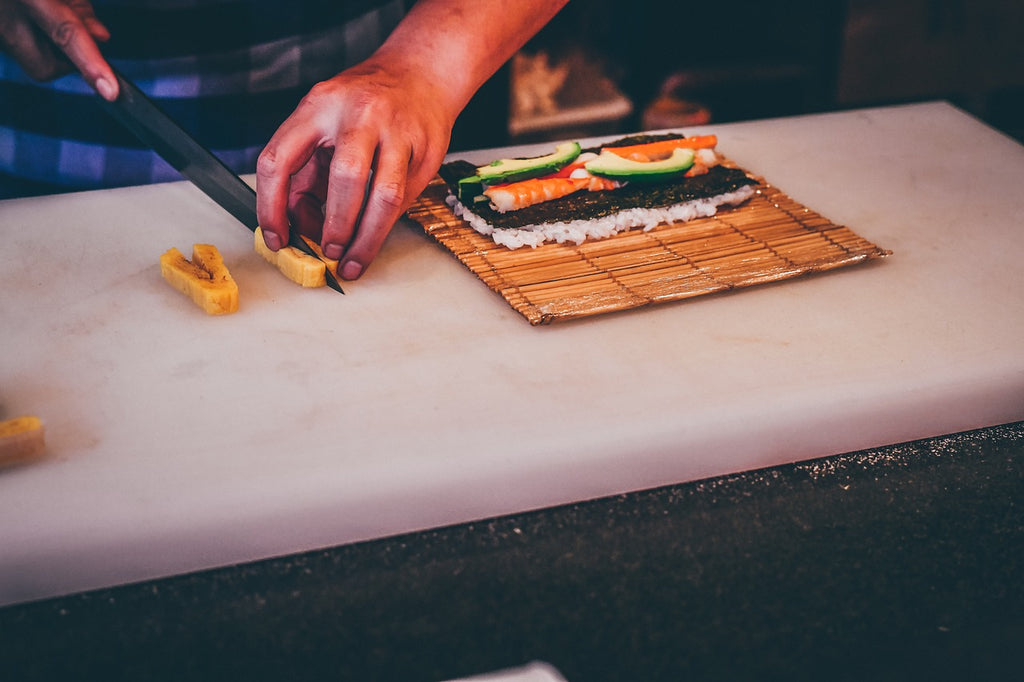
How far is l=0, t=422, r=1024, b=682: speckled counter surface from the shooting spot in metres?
0.94

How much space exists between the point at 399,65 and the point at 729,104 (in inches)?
→ 91.7

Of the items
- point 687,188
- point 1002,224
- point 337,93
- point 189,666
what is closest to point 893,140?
point 1002,224

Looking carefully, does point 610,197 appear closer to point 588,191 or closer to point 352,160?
point 588,191

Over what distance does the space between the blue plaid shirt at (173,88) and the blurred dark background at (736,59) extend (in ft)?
4.84

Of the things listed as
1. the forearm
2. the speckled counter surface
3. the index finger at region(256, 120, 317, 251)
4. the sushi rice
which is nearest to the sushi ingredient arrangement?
the sushi rice

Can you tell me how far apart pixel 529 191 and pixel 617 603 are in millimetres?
651

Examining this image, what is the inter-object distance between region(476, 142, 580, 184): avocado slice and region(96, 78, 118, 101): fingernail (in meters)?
0.50

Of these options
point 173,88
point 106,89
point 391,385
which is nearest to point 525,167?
point 391,385

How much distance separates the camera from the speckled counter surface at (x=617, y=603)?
94cm

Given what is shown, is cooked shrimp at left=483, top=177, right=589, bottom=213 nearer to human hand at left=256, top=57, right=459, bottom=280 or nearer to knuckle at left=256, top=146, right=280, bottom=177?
human hand at left=256, top=57, right=459, bottom=280

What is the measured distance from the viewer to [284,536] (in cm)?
101

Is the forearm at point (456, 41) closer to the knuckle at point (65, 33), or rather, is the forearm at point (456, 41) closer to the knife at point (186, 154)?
the knife at point (186, 154)

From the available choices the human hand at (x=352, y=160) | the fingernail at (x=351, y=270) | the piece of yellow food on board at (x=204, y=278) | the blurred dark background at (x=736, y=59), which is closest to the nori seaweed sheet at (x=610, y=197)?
the human hand at (x=352, y=160)

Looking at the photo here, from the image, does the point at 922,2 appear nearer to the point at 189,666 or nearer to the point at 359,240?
the point at 359,240
